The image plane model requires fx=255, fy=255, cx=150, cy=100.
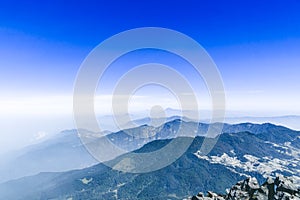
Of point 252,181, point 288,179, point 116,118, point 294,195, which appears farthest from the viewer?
point 252,181

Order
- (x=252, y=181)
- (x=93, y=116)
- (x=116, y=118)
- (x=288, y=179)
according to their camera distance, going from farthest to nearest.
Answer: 1. (x=252, y=181)
2. (x=288, y=179)
3. (x=116, y=118)
4. (x=93, y=116)

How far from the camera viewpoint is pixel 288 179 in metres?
58.9

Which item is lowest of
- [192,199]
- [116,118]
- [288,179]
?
[192,199]

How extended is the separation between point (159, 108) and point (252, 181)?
30.2 m

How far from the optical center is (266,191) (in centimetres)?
5709

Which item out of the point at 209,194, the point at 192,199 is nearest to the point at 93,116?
the point at 192,199

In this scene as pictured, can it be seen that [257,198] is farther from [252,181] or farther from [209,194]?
[209,194]

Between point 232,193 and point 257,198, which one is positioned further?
point 232,193

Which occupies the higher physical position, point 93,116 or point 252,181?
point 93,116

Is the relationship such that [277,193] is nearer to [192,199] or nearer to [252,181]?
[252,181]

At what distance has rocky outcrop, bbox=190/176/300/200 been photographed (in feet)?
178

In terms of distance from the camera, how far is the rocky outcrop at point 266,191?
54156 millimetres

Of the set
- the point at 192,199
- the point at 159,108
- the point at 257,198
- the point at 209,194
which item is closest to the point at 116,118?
the point at 159,108

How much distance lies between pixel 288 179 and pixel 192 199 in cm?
2265
